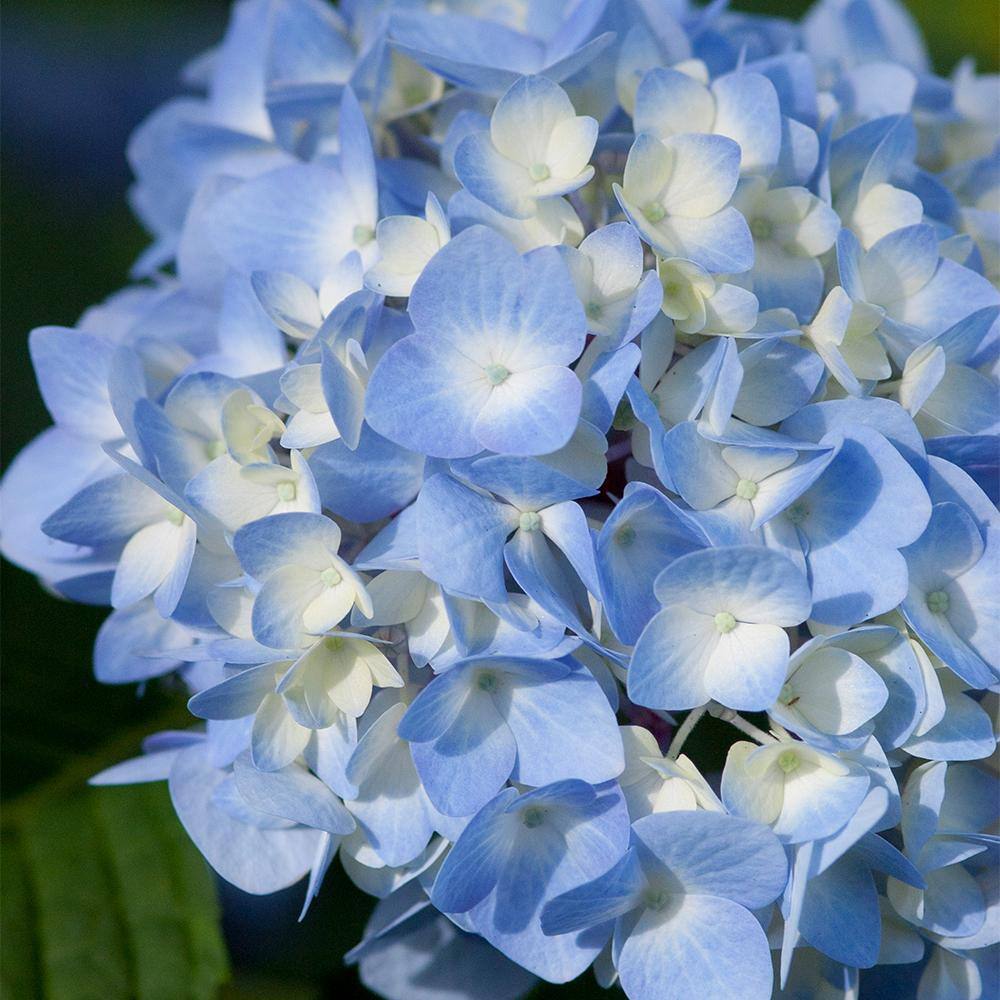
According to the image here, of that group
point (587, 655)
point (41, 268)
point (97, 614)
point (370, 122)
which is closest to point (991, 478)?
point (587, 655)

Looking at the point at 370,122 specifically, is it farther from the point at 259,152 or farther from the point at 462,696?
the point at 462,696

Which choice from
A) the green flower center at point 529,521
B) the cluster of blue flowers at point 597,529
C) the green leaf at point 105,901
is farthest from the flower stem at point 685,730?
the green leaf at point 105,901

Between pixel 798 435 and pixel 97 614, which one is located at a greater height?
pixel 798 435

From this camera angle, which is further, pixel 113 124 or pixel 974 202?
pixel 113 124

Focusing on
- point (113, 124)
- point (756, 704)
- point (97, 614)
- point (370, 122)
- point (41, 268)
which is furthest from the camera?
point (113, 124)

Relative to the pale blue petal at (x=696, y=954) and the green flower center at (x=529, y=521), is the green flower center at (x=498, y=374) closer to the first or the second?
the green flower center at (x=529, y=521)

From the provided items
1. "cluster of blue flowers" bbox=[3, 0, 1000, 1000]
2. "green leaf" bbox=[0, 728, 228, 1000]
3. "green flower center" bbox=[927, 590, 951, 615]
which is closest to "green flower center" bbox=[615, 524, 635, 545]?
"cluster of blue flowers" bbox=[3, 0, 1000, 1000]

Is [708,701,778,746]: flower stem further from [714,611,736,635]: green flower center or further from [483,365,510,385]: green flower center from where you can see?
[483,365,510,385]: green flower center
